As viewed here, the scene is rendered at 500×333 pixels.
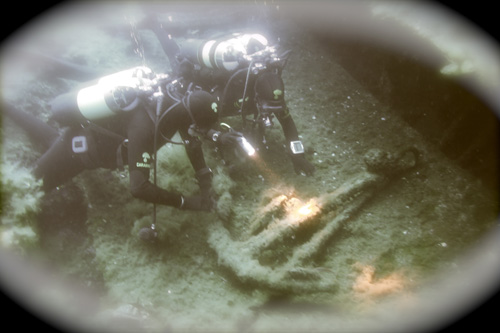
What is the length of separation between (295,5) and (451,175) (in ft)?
17.3

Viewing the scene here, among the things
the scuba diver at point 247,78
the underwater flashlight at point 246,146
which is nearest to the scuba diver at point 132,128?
the underwater flashlight at point 246,146

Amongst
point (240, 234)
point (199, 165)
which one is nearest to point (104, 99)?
point (199, 165)

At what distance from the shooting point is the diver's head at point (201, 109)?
3414 millimetres

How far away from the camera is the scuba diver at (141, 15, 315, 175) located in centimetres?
411

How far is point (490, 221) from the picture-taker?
3189mm

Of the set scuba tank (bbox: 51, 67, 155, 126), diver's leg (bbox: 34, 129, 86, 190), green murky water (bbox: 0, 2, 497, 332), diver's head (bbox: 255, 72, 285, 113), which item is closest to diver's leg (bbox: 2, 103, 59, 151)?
green murky water (bbox: 0, 2, 497, 332)

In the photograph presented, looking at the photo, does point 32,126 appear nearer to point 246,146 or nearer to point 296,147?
point 246,146

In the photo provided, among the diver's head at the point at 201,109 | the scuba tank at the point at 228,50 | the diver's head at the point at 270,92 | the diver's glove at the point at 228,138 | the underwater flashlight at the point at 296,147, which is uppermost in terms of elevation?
the scuba tank at the point at 228,50

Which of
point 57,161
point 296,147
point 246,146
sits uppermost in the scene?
point 296,147

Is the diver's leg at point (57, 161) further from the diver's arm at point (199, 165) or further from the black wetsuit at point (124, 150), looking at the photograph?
the diver's arm at point (199, 165)

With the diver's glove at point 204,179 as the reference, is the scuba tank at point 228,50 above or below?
above

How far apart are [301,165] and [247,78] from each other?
5.37ft

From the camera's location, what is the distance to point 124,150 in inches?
143

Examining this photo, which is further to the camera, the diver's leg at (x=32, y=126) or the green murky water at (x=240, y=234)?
the diver's leg at (x=32, y=126)
